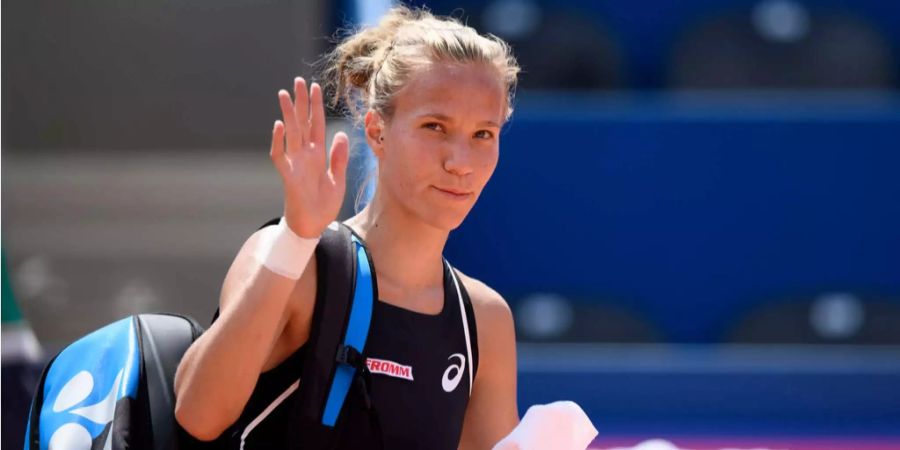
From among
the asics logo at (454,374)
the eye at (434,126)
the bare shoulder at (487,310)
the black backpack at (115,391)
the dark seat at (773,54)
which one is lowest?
the black backpack at (115,391)

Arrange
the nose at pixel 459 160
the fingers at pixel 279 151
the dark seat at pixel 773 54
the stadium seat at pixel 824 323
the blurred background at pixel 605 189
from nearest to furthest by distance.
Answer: the fingers at pixel 279 151 < the nose at pixel 459 160 < the blurred background at pixel 605 189 < the stadium seat at pixel 824 323 < the dark seat at pixel 773 54

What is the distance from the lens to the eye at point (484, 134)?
208 centimetres

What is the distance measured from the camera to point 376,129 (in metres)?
2.11

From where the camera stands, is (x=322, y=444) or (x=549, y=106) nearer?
(x=322, y=444)

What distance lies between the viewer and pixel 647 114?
475cm

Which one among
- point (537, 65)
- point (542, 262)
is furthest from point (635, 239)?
point (537, 65)

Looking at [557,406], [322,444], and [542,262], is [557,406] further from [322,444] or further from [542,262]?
[542,262]

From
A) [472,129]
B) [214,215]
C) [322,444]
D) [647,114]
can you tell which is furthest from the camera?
[214,215]

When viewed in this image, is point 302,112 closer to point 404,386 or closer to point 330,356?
point 330,356

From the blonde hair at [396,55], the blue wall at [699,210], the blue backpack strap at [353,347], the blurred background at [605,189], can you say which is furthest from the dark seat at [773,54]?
the blue backpack strap at [353,347]

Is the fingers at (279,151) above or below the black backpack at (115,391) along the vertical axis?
above

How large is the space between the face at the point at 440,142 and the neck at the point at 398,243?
0.02 metres

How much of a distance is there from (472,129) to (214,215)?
125 inches

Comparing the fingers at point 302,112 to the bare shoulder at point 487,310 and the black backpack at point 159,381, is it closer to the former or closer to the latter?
the black backpack at point 159,381
